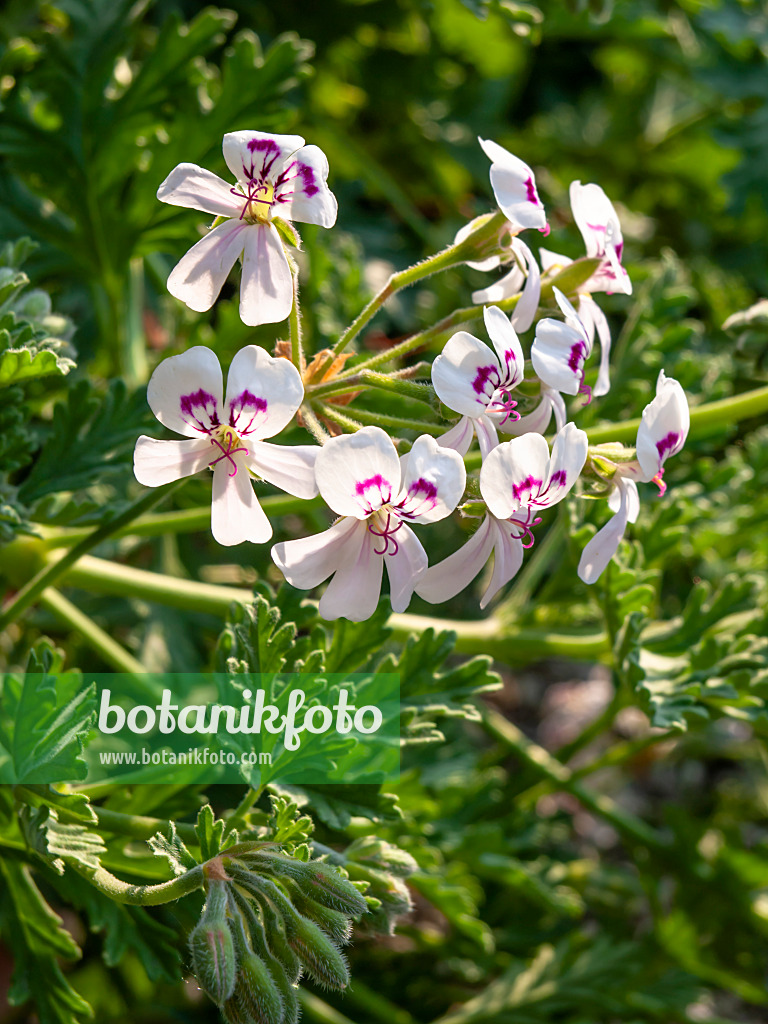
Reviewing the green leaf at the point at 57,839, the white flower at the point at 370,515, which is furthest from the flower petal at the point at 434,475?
the green leaf at the point at 57,839

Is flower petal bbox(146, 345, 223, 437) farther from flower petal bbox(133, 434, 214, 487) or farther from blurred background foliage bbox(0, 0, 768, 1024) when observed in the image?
blurred background foliage bbox(0, 0, 768, 1024)

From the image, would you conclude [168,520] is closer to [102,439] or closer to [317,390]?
[102,439]

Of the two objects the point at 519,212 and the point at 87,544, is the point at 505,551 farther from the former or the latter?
the point at 87,544

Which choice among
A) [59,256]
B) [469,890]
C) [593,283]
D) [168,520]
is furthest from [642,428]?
[59,256]

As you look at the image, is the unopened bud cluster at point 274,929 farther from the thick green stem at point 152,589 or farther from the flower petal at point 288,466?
the thick green stem at point 152,589

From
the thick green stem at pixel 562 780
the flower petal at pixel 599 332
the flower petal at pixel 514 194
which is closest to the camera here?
the flower petal at pixel 514 194

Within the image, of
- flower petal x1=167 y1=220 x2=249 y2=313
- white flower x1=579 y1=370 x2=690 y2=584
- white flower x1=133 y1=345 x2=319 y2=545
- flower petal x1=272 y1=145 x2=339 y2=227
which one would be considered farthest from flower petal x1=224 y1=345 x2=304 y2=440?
white flower x1=579 y1=370 x2=690 y2=584

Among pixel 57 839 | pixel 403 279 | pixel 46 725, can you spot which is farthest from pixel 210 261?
pixel 57 839
